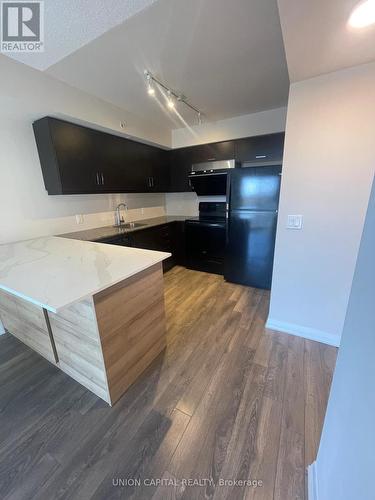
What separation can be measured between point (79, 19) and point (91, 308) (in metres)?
1.69

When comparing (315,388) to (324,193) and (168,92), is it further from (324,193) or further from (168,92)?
(168,92)

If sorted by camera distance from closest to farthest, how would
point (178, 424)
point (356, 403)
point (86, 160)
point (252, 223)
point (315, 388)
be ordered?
point (356, 403) → point (178, 424) → point (315, 388) → point (86, 160) → point (252, 223)

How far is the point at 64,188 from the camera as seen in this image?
7.23 feet

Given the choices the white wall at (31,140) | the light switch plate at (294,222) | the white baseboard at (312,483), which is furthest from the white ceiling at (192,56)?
the white baseboard at (312,483)

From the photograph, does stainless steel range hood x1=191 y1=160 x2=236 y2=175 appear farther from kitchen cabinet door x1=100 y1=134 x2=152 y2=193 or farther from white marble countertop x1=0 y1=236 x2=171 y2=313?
white marble countertop x1=0 y1=236 x2=171 y2=313

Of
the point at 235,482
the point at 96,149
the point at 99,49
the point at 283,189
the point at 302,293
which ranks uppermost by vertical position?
the point at 99,49

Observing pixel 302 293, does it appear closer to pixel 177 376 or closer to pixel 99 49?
pixel 177 376

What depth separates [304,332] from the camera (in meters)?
1.91

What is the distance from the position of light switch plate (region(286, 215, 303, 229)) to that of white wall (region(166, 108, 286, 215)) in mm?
1860

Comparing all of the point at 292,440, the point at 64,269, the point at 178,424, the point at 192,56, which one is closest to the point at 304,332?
the point at 292,440

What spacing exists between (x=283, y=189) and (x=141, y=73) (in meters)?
1.75

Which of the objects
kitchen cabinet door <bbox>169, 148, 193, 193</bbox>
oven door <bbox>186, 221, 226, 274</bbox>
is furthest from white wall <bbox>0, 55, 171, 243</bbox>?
oven door <bbox>186, 221, 226, 274</bbox>

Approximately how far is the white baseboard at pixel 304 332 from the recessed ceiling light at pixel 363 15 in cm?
211

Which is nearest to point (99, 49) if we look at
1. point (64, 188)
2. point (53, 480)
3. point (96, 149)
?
point (96, 149)
